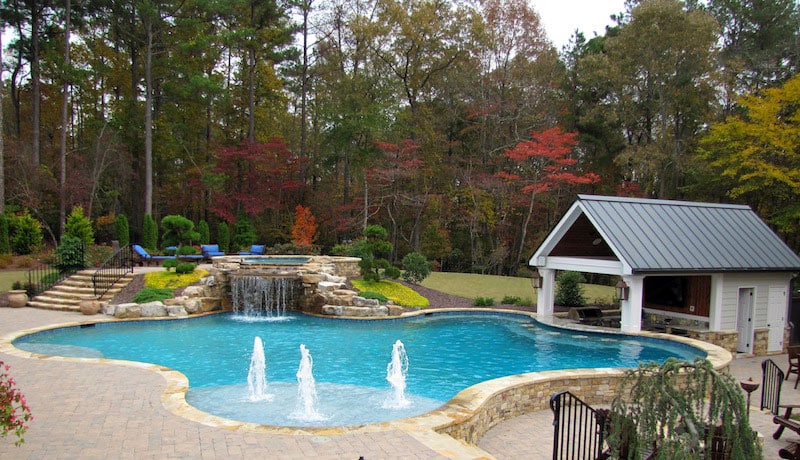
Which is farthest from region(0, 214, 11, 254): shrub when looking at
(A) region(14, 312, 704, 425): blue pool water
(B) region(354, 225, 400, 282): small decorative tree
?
(B) region(354, 225, 400, 282): small decorative tree

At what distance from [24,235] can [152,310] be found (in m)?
11.6

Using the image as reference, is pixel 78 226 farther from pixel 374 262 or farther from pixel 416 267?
pixel 416 267

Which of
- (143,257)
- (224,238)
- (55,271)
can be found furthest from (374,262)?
(55,271)

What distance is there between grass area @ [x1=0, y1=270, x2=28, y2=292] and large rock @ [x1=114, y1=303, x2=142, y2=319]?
207 inches

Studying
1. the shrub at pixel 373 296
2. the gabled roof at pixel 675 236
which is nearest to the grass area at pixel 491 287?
the shrub at pixel 373 296

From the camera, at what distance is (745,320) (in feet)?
49.5

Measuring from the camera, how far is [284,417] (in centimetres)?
812

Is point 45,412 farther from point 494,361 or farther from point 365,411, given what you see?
point 494,361

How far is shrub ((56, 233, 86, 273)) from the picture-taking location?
18.5 meters

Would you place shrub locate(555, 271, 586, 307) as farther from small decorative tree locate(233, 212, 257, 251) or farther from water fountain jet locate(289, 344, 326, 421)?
small decorative tree locate(233, 212, 257, 251)

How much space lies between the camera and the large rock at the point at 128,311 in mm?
15719

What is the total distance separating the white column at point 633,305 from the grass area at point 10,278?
19.5m

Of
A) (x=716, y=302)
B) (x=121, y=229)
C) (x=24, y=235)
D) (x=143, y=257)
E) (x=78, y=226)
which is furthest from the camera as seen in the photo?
(x=121, y=229)

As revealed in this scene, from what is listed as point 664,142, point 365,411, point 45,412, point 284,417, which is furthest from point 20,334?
point 664,142
